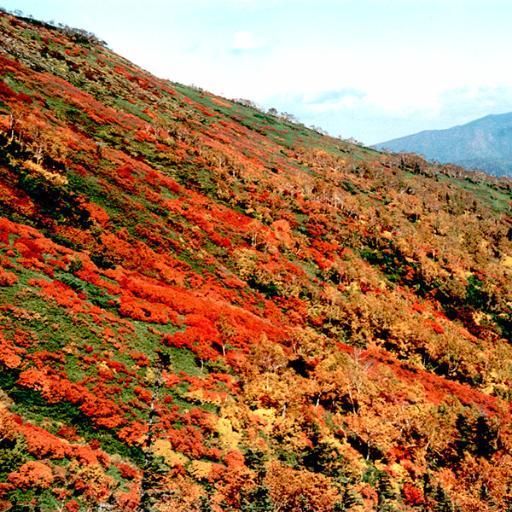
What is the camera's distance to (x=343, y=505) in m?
28.8

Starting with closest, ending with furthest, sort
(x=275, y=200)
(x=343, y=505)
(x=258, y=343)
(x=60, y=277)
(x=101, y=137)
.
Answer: (x=343, y=505) < (x=60, y=277) < (x=258, y=343) < (x=101, y=137) < (x=275, y=200)

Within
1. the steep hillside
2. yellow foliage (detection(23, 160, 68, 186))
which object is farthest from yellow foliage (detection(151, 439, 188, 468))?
yellow foliage (detection(23, 160, 68, 186))

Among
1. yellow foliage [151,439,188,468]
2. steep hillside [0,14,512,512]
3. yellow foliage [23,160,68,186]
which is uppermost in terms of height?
yellow foliage [23,160,68,186]

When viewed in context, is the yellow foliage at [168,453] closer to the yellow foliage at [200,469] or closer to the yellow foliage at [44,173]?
the yellow foliage at [200,469]

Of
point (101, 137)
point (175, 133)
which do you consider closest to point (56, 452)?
point (101, 137)

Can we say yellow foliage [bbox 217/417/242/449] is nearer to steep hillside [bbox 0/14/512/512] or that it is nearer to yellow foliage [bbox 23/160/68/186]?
steep hillside [bbox 0/14/512/512]

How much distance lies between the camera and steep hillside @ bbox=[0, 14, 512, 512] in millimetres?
27344

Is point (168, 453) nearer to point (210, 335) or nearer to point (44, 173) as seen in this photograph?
point (210, 335)

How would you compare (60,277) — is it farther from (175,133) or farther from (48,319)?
(175,133)

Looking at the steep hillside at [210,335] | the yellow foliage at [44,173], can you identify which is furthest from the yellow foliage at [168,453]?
the yellow foliage at [44,173]

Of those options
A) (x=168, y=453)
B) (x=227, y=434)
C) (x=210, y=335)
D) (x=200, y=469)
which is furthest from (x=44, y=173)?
(x=200, y=469)

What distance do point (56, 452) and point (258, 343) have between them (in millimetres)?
24205

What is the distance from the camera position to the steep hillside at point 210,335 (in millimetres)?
27344

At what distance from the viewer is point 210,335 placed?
142ft
